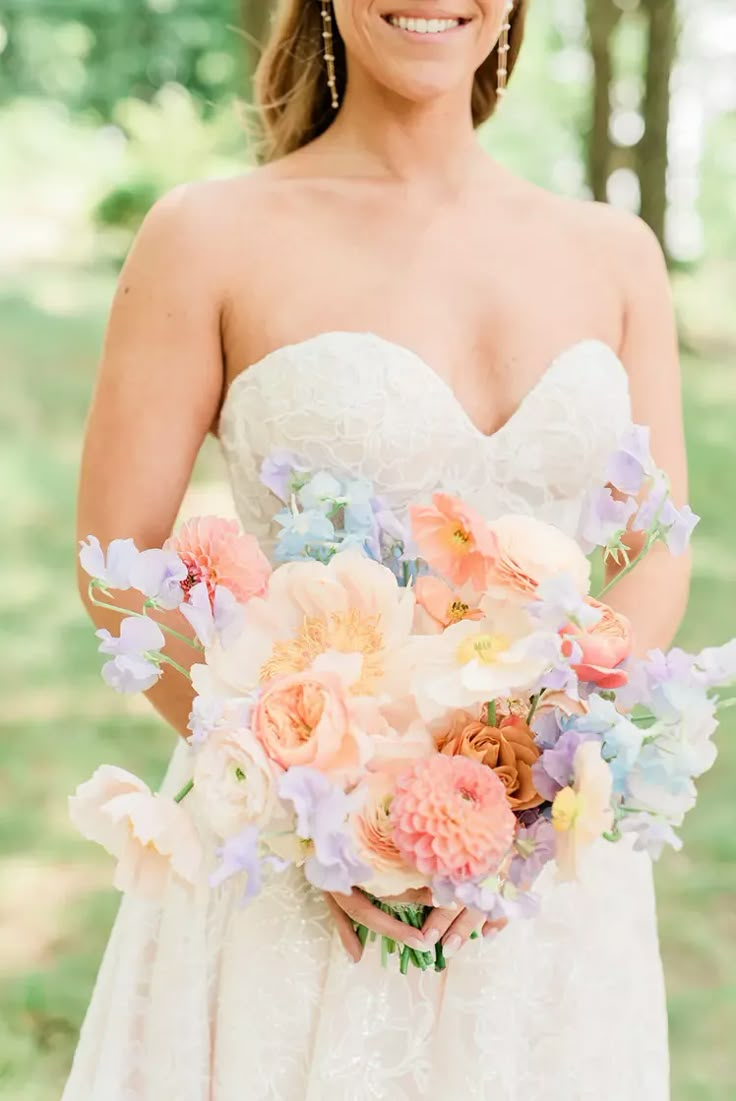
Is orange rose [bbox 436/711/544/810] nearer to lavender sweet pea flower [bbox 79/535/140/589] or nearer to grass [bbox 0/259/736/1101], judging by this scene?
lavender sweet pea flower [bbox 79/535/140/589]

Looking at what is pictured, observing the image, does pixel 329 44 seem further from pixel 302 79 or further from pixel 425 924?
pixel 425 924

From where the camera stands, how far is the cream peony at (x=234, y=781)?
1418mm

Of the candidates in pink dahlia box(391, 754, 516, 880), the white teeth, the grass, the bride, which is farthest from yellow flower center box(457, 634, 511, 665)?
the grass

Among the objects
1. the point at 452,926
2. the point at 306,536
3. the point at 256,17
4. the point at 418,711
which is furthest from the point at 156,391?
the point at 256,17

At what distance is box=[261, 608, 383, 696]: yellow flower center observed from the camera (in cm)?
153

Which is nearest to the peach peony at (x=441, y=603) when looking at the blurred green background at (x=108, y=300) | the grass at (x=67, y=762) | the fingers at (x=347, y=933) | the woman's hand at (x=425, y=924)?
the woman's hand at (x=425, y=924)

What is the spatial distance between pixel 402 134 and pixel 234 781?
130 centimetres

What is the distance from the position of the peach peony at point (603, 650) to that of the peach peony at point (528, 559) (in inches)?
2.0

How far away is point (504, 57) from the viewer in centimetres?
253

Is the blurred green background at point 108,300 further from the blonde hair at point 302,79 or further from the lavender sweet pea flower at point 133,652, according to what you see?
the lavender sweet pea flower at point 133,652

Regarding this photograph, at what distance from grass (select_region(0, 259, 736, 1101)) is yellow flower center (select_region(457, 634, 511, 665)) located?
106 inches

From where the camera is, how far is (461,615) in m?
1.57

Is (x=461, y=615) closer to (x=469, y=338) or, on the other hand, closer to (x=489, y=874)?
(x=489, y=874)

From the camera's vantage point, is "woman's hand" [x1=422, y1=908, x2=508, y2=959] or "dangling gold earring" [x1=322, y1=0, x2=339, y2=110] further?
"dangling gold earring" [x1=322, y1=0, x2=339, y2=110]
